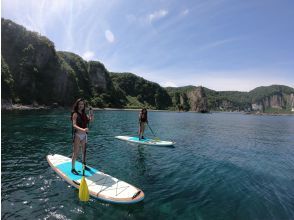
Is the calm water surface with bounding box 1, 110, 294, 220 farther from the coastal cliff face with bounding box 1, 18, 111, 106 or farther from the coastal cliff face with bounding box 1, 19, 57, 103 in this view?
the coastal cliff face with bounding box 1, 19, 57, 103

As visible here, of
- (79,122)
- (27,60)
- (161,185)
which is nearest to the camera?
(79,122)

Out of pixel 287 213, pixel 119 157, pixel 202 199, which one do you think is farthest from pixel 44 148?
pixel 287 213

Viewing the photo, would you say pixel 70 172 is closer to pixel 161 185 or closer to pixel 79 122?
pixel 79 122

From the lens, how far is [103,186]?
10945mm

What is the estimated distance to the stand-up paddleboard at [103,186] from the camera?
9.88m

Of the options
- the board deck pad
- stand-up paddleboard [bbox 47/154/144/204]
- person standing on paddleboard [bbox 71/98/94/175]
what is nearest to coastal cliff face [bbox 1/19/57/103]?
the board deck pad

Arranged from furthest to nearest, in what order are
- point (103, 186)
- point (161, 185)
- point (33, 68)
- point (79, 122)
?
1. point (33, 68)
2. point (161, 185)
3. point (79, 122)
4. point (103, 186)

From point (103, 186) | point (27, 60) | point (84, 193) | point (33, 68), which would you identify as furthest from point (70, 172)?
point (27, 60)

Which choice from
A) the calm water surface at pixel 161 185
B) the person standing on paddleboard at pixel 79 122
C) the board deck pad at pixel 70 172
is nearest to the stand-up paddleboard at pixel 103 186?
the board deck pad at pixel 70 172

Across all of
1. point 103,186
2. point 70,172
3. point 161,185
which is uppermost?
point 70,172

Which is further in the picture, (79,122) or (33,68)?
(33,68)

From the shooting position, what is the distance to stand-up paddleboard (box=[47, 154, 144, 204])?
389 inches

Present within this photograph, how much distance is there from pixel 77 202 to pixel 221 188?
24.9 feet

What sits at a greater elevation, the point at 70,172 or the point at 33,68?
the point at 33,68
